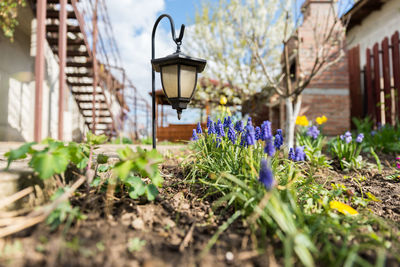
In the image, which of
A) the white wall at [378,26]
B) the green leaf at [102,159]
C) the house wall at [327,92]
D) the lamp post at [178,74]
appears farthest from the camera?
the white wall at [378,26]

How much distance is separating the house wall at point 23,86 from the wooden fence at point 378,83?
7.07 meters

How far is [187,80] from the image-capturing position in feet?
6.70

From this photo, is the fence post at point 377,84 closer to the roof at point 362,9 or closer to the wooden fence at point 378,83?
the wooden fence at point 378,83

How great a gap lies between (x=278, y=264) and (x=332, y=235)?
349 mm

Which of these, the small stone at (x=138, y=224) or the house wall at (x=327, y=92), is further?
the house wall at (x=327, y=92)

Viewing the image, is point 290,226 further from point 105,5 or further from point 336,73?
point 105,5

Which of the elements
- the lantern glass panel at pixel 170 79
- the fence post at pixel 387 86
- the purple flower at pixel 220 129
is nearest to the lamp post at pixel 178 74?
the lantern glass panel at pixel 170 79

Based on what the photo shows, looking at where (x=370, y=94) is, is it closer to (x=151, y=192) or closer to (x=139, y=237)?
(x=151, y=192)

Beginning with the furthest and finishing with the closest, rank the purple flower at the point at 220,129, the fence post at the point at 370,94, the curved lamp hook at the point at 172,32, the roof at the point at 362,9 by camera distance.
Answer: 1. the roof at the point at 362,9
2. the fence post at the point at 370,94
3. the curved lamp hook at the point at 172,32
4. the purple flower at the point at 220,129

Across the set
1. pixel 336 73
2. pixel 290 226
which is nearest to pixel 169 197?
pixel 290 226

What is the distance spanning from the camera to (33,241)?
93 centimetres

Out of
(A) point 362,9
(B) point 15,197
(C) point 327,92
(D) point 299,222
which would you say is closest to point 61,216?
(B) point 15,197

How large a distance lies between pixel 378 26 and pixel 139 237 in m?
8.29

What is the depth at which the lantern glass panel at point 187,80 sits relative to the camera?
2.01 metres
